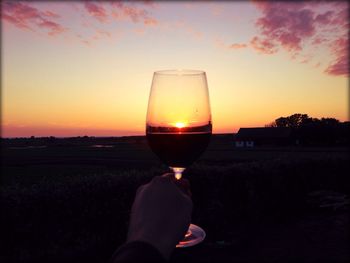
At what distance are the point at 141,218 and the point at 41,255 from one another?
9.74m

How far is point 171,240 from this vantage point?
4.75 ft

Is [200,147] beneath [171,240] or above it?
above

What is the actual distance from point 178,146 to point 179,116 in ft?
0.53

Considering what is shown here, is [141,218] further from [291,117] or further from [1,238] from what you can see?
[1,238]

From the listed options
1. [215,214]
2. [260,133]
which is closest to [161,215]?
[215,214]

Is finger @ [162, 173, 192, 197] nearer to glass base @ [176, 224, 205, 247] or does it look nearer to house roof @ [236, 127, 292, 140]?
glass base @ [176, 224, 205, 247]

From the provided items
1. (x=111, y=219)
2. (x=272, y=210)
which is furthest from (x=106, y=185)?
(x=272, y=210)

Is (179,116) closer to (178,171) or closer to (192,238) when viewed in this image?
(178,171)

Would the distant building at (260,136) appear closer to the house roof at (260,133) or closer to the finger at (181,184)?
the house roof at (260,133)

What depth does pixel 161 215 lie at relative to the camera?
1.45m

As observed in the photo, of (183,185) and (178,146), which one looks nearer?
(183,185)

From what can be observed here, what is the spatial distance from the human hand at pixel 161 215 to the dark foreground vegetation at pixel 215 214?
9.21 metres

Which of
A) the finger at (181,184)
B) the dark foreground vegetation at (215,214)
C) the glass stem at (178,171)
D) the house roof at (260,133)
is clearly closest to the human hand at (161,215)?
the finger at (181,184)

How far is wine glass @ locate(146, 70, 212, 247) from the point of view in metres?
1.75
